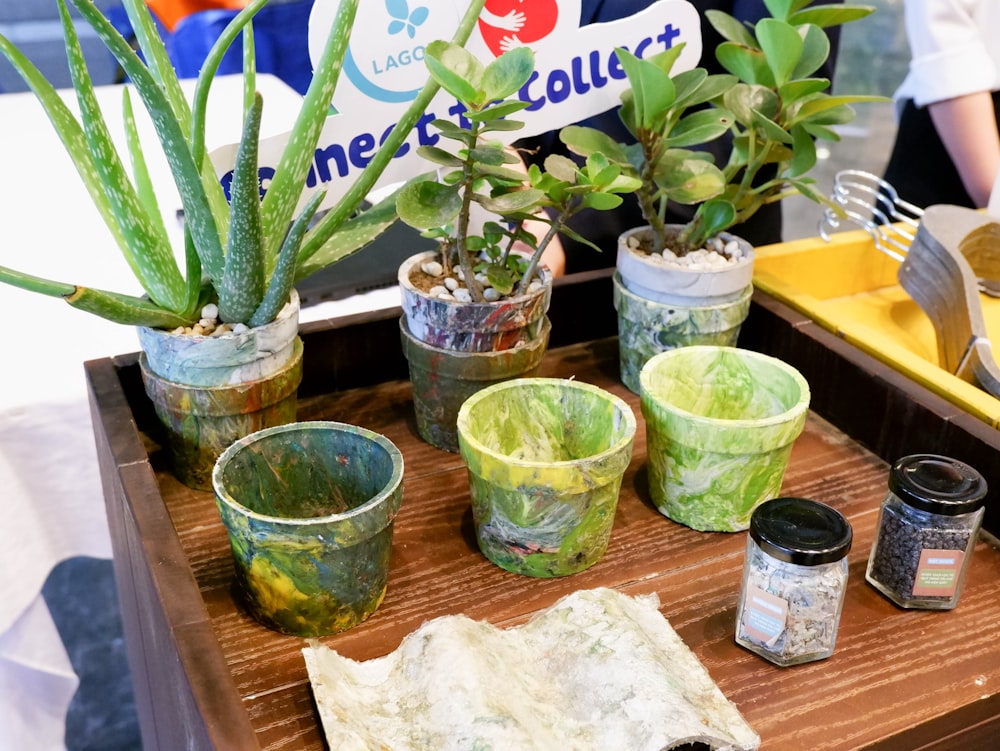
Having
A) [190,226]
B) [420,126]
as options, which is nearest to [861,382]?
[420,126]

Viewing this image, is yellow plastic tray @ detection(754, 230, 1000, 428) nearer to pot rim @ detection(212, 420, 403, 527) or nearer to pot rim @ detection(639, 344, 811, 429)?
pot rim @ detection(639, 344, 811, 429)

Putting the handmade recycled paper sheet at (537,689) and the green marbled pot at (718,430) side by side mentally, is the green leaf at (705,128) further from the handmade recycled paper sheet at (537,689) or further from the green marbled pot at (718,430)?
the handmade recycled paper sheet at (537,689)

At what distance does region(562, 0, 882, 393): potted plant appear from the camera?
27.3 inches

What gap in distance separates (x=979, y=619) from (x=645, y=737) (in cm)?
26

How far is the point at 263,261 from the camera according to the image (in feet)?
2.00

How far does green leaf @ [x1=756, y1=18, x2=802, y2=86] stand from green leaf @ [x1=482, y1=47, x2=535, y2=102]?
0.21m

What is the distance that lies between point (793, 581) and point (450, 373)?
0.30m

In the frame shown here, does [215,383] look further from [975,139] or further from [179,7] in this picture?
[179,7]

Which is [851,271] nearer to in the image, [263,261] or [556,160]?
[556,160]

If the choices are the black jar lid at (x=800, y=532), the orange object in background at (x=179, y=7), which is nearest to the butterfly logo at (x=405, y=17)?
the black jar lid at (x=800, y=532)

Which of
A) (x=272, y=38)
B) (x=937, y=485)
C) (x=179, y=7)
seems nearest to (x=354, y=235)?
(x=937, y=485)

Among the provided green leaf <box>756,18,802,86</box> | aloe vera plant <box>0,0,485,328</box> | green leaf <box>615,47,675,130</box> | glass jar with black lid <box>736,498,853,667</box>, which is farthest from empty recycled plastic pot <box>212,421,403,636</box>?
green leaf <box>756,18,802,86</box>

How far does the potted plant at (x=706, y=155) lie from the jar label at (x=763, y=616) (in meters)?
0.28

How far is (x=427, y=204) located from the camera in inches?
24.0
